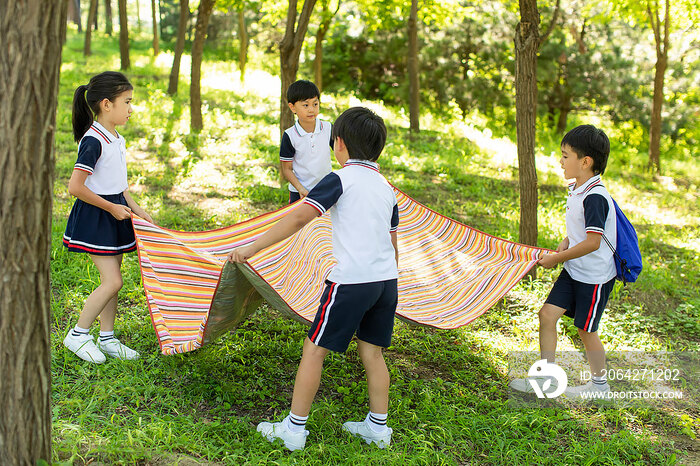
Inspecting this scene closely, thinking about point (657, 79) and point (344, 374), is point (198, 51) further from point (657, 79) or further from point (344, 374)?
point (657, 79)

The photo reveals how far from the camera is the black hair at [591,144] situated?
3.58 m

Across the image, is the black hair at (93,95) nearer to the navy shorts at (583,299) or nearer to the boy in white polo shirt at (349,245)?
the boy in white polo shirt at (349,245)

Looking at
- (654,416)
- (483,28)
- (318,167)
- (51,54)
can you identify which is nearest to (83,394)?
(51,54)

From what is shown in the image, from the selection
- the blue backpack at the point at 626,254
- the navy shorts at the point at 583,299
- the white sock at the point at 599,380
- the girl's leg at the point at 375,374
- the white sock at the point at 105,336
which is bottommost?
the white sock at the point at 105,336

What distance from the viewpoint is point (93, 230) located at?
3494mm

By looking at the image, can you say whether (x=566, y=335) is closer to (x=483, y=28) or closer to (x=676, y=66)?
(x=483, y=28)

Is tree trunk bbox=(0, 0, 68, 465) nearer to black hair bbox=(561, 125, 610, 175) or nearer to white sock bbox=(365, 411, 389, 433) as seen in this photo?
white sock bbox=(365, 411, 389, 433)

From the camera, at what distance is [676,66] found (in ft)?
58.3

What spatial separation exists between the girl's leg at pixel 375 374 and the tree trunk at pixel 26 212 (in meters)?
1.43

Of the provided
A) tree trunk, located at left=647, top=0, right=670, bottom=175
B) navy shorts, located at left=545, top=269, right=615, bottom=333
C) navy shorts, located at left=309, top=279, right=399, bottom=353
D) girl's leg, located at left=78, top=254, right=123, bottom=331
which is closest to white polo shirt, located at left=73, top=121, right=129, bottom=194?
girl's leg, located at left=78, top=254, right=123, bottom=331

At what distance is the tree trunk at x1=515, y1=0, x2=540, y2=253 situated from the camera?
5.22 m

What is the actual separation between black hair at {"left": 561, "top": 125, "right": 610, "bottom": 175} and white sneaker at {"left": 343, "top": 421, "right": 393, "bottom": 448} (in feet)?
6.38

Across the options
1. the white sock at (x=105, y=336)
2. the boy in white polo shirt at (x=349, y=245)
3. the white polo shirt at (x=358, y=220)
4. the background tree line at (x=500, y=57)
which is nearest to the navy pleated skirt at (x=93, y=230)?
the white sock at (x=105, y=336)

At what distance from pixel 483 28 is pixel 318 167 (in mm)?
13602
